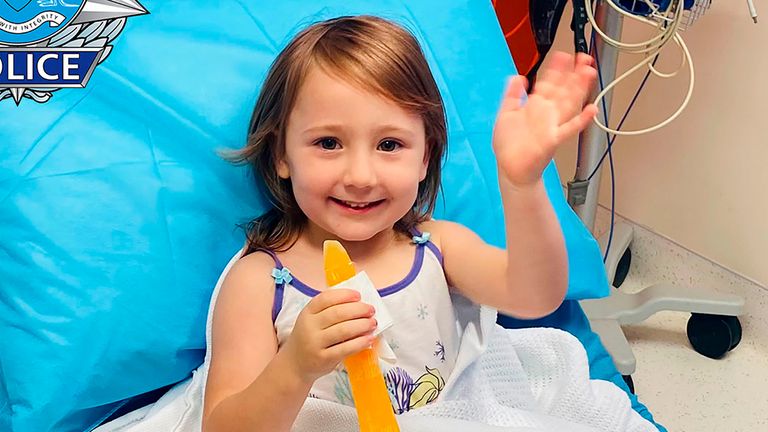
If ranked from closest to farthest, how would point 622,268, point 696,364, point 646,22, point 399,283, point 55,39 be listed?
point 399,283, point 55,39, point 646,22, point 696,364, point 622,268

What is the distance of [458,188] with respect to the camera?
3.45 ft

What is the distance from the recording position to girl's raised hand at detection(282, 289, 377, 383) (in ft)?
2.13

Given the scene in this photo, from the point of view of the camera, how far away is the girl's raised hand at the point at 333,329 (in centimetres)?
→ 65

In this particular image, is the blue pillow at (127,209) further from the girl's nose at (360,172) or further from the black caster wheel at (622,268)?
the black caster wheel at (622,268)

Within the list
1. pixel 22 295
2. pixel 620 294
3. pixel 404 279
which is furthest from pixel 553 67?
pixel 620 294

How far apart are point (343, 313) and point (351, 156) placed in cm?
19

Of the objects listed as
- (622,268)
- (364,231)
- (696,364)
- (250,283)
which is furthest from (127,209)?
(622,268)

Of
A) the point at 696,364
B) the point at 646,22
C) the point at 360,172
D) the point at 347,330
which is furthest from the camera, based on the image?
the point at 696,364

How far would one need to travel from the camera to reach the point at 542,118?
2.23ft

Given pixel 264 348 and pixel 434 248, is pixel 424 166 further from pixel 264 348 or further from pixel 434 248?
pixel 264 348

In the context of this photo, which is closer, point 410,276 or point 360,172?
point 360,172

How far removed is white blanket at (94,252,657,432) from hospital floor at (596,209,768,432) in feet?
1.33

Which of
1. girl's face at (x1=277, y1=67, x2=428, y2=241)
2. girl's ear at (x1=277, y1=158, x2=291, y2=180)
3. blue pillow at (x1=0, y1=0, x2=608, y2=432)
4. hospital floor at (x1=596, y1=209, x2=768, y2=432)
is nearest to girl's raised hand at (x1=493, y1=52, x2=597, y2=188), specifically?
girl's face at (x1=277, y1=67, x2=428, y2=241)

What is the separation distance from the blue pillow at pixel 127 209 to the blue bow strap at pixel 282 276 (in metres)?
0.13
